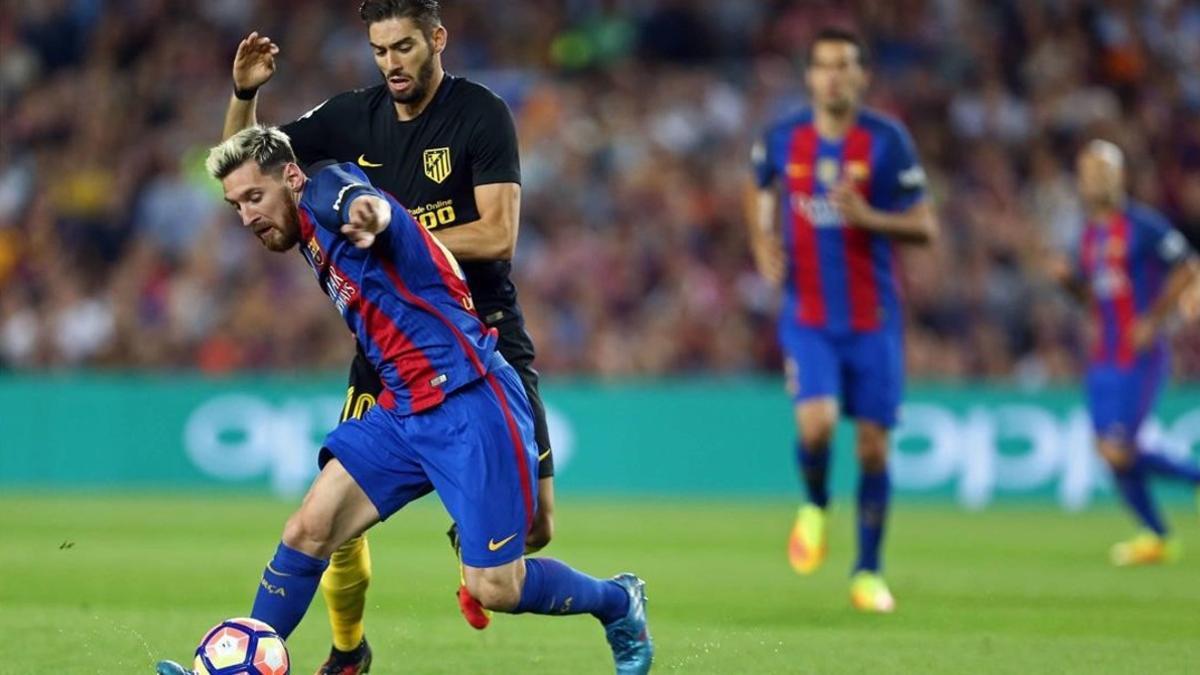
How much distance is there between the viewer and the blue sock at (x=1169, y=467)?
42.4 feet

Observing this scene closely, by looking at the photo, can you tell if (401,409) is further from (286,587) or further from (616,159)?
(616,159)

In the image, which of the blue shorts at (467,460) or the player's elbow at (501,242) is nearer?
the blue shorts at (467,460)

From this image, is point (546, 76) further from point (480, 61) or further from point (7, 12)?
point (7, 12)

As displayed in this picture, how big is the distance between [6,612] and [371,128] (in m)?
2.95

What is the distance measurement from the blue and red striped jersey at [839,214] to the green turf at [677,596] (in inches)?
55.8

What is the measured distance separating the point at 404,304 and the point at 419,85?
1.19m

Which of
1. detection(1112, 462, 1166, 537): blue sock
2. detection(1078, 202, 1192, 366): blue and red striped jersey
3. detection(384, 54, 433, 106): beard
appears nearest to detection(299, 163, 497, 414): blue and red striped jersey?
detection(384, 54, 433, 106): beard

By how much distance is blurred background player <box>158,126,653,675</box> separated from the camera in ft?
19.7

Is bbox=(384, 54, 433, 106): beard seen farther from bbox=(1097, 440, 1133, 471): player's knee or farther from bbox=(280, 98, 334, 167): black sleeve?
bbox=(1097, 440, 1133, 471): player's knee

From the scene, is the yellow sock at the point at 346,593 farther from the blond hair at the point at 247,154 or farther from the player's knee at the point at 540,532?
the blond hair at the point at 247,154

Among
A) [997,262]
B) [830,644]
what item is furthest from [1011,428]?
[830,644]

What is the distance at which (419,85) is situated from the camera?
22.9 ft

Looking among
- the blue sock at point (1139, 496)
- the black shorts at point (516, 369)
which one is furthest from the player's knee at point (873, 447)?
the blue sock at point (1139, 496)

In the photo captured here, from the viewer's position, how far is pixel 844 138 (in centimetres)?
985
